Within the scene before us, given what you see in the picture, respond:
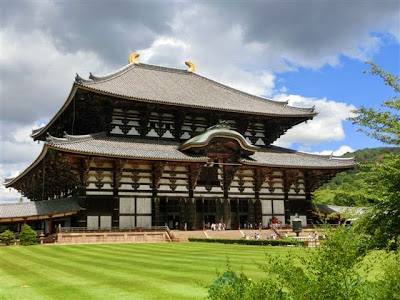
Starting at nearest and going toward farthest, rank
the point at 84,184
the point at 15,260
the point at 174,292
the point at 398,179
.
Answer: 1. the point at 398,179
2. the point at 174,292
3. the point at 15,260
4. the point at 84,184

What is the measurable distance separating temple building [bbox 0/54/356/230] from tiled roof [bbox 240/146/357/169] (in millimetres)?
136

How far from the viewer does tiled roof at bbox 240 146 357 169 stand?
145ft

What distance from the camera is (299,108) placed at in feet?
169

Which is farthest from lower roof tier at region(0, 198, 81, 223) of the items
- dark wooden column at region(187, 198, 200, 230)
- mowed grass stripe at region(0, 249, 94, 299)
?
mowed grass stripe at region(0, 249, 94, 299)

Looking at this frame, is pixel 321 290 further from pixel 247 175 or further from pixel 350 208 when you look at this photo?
pixel 247 175

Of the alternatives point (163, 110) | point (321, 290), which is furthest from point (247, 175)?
point (321, 290)

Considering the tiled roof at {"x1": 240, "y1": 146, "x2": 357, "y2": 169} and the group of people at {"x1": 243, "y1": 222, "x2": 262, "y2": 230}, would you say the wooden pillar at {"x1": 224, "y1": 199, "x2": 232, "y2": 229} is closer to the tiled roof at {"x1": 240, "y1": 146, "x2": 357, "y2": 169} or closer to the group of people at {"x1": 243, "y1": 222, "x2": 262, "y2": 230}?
the group of people at {"x1": 243, "y1": 222, "x2": 262, "y2": 230}

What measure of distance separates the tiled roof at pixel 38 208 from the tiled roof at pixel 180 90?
10.4 metres

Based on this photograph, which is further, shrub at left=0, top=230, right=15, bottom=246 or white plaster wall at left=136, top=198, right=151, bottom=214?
white plaster wall at left=136, top=198, right=151, bottom=214

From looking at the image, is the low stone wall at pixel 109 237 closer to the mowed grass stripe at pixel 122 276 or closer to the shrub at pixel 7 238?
the shrub at pixel 7 238

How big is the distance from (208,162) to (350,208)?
33.4 metres

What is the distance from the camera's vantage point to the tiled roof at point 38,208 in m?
37.6

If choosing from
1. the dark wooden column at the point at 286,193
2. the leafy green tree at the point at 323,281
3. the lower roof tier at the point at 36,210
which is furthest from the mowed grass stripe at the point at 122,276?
the dark wooden column at the point at 286,193

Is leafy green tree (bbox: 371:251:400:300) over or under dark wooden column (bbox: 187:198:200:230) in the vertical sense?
under
